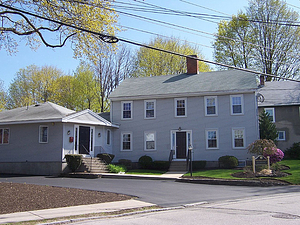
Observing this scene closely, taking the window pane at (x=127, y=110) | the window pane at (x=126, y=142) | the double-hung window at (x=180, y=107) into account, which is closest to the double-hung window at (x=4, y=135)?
the window pane at (x=126, y=142)

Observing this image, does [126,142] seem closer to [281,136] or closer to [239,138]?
[239,138]

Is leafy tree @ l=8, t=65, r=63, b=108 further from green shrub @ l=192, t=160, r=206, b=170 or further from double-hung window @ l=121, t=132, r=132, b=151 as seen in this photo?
green shrub @ l=192, t=160, r=206, b=170

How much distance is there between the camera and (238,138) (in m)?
24.1

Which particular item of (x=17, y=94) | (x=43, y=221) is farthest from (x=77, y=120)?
(x=17, y=94)

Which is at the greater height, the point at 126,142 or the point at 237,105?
the point at 237,105

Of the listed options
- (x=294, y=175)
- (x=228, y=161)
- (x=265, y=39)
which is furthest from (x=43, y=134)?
(x=265, y=39)

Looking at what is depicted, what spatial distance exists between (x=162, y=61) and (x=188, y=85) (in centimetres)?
1286

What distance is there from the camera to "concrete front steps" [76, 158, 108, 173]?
21.3m

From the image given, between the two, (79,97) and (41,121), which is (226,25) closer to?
(79,97)

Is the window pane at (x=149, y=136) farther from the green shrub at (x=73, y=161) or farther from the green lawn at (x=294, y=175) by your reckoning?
the green lawn at (x=294, y=175)

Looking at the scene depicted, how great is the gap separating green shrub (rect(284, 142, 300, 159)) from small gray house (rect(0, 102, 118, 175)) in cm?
1573

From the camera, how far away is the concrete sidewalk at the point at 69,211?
803 centimetres

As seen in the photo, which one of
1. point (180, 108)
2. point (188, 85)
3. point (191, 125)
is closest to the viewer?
point (191, 125)

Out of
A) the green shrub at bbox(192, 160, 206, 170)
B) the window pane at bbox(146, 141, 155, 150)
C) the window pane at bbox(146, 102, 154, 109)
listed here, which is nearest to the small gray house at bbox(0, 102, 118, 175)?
the window pane at bbox(146, 141, 155, 150)
